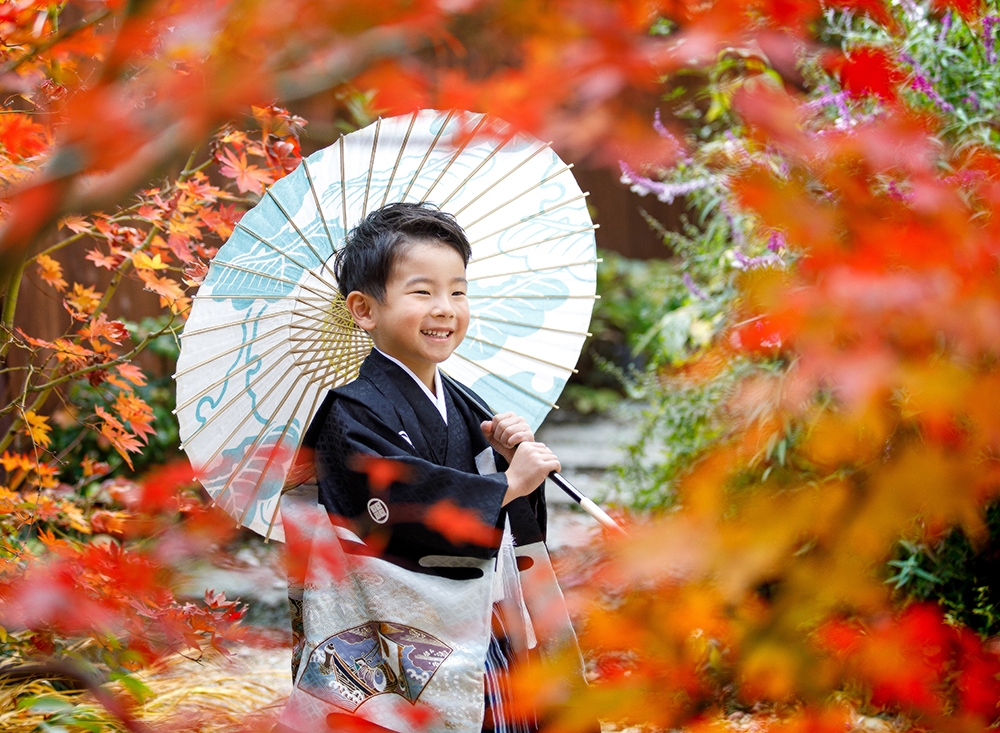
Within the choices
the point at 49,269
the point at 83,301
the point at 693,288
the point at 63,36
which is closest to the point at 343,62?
the point at 63,36

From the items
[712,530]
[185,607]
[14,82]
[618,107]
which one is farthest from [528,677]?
[14,82]

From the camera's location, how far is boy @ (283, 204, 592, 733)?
1.78m

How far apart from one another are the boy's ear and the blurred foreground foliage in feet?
1.55

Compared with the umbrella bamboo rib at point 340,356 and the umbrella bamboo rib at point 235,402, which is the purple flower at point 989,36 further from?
the umbrella bamboo rib at point 235,402

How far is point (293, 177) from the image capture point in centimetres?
219

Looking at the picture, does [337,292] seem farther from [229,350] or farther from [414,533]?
[414,533]

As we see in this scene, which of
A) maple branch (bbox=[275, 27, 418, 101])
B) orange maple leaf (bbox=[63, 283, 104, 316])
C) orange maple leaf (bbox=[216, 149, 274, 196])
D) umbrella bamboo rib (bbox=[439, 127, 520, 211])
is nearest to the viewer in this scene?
maple branch (bbox=[275, 27, 418, 101])

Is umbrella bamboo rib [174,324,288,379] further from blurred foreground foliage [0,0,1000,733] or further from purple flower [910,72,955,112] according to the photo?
purple flower [910,72,955,112]

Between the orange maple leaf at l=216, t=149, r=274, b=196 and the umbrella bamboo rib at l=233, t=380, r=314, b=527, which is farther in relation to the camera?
the orange maple leaf at l=216, t=149, r=274, b=196

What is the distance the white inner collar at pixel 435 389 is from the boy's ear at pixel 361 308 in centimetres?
7

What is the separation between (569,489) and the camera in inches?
83.5

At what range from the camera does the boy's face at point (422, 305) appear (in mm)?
1993

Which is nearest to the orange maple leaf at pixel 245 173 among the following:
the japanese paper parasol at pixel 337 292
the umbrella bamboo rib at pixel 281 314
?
the japanese paper parasol at pixel 337 292

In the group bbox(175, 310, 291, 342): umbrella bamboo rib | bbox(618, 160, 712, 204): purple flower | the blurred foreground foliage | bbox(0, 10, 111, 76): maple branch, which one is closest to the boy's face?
bbox(175, 310, 291, 342): umbrella bamboo rib
